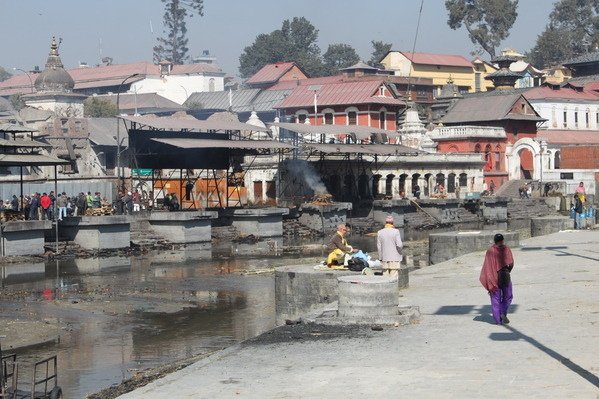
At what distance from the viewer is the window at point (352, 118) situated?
88938 mm

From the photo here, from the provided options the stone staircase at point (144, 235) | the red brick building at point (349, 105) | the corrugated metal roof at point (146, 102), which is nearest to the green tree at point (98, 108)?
the corrugated metal roof at point (146, 102)

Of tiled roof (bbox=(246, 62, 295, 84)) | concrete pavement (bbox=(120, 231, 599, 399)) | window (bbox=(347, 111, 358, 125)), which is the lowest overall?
concrete pavement (bbox=(120, 231, 599, 399))

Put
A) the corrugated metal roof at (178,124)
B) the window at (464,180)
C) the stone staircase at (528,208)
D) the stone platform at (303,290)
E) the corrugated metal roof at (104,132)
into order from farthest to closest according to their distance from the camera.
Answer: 1. the window at (464,180)
2. the corrugated metal roof at (104,132)
3. the stone staircase at (528,208)
4. the corrugated metal roof at (178,124)
5. the stone platform at (303,290)

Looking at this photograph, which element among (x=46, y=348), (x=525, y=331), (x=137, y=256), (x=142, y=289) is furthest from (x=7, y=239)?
(x=525, y=331)

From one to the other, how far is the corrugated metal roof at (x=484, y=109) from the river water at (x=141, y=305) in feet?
141

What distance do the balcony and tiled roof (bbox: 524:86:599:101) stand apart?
1293 centimetres

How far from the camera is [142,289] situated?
3266 centimetres

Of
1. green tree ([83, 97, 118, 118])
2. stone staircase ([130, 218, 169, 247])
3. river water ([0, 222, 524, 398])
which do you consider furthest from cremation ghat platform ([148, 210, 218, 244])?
green tree ([83, 97, 118, 118])

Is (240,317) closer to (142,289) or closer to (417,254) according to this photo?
(142,289)

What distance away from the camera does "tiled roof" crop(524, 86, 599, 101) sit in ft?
317

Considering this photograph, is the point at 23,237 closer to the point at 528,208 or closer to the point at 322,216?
the point at 322,216

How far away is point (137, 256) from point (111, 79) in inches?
4160

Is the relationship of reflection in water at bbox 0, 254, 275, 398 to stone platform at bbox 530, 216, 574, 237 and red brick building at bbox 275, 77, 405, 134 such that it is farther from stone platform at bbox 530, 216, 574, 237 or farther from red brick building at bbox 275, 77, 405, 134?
red brick building at bbox 275, 77, 405, 134

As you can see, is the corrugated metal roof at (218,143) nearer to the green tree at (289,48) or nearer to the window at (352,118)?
the window at (352,118)
